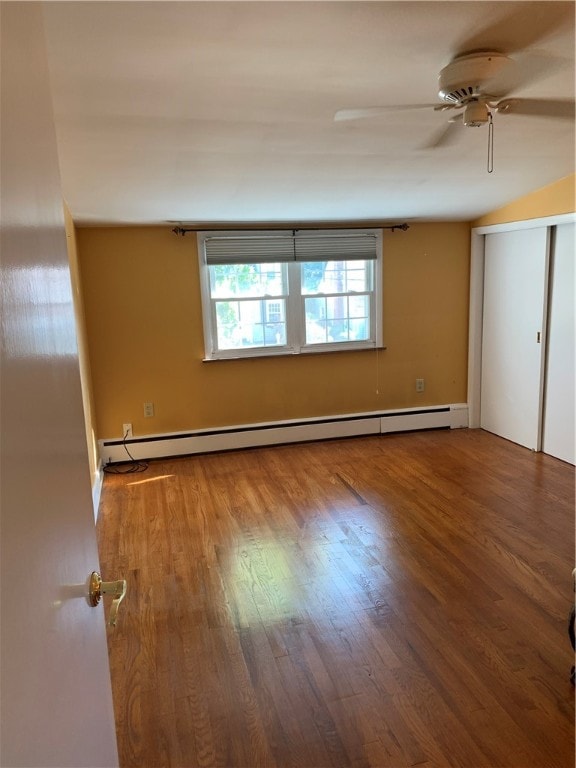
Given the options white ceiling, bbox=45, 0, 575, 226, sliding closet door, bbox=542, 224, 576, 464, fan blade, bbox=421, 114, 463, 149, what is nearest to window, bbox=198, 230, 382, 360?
white ceiling, bbox=45, 0, 575, 226

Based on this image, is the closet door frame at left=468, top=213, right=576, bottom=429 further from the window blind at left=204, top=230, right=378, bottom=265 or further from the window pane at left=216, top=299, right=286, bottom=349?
the window pane at left=216, top=299, right=286, bottom=349

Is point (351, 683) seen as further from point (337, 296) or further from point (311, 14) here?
point (337, 296)

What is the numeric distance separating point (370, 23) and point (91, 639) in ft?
6.24

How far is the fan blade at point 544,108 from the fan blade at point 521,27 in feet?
1.39

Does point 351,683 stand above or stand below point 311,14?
below

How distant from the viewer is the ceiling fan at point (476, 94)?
193 cm

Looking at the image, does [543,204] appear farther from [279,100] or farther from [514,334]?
[279,100]

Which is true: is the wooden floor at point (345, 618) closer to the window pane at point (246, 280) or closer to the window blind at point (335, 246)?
the window pane at point (246, 280)

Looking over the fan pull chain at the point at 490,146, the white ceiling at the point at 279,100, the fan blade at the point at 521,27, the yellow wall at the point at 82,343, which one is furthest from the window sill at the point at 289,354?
the fan blade at the point at 521,27

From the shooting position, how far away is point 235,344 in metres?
4.68

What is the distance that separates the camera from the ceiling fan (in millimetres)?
1929

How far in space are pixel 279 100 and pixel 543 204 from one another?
108 inches

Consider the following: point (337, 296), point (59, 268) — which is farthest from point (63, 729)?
point (337, 296)

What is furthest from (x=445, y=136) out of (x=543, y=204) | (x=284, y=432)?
(x=284, y=432)
